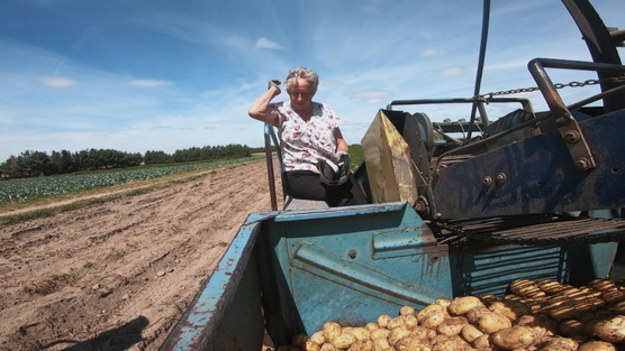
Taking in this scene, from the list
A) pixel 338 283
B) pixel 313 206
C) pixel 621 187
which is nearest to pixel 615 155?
pixel 621 187

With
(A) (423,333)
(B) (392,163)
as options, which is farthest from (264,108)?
(A) (423,333)

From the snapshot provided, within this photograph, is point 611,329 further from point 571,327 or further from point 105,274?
point 105,274

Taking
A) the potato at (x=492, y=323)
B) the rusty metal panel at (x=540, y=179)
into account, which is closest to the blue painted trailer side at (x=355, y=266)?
the rusty metal panel at (x=540, y=179)

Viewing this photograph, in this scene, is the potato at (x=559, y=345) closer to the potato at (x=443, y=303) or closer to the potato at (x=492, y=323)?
the potato at (x=492, y=323)

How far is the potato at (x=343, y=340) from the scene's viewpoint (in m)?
2.05

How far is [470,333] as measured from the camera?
5.92 feet

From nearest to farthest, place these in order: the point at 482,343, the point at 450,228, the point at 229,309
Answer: the point at 229,309 → the point at 482,343 → the point at 450,228

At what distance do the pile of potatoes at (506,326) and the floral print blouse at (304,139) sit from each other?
1478 millimetres

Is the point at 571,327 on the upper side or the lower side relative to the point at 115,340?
upper

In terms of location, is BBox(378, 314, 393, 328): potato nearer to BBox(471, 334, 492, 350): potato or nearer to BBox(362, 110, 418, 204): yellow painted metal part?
BBox(471, 334, 492, 350): potato

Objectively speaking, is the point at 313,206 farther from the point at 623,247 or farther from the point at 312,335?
the point at 623,247

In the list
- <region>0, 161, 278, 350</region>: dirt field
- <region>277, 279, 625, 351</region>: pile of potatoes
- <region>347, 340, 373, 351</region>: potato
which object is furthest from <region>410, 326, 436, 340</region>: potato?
<region>0, 161, 278, 350</region>: dirt field

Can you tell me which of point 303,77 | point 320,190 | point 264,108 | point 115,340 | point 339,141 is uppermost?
point 303,77

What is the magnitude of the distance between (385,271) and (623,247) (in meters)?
1.93
